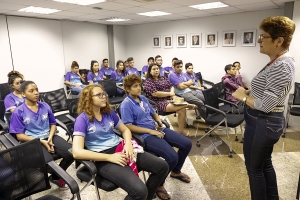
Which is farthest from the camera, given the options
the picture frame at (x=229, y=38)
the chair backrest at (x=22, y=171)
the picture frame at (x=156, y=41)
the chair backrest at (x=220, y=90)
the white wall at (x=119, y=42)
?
the white wall at (x=119, y=42)

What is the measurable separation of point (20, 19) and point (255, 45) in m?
6.16

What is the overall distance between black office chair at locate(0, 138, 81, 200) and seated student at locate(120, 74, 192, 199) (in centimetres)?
90

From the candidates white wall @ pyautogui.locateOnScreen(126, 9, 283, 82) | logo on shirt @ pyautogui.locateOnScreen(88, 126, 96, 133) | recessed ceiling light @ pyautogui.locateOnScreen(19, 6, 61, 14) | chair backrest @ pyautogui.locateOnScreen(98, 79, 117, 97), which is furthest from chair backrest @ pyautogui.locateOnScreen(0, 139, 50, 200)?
white wall @ pyautogui.locateOnScreen(126, 9, 283, 82)

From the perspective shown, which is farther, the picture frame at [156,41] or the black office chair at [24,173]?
the picture frame at [156,41]

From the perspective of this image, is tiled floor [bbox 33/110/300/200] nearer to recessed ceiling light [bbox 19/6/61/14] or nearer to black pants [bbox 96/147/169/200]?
black pants [bbox 96/147/169/200]

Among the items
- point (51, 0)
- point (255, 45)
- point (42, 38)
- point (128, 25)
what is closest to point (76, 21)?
point (42, 38)

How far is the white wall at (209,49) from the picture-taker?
6012mm

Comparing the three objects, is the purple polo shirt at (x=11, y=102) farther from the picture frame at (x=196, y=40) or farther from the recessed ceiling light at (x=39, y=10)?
the picture frame at (x=196, y=40)

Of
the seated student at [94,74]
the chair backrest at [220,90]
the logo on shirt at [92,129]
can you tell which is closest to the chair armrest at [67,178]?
the logo on shirt at [92,129]

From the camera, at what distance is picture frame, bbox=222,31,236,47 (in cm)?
630

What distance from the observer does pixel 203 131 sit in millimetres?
4250

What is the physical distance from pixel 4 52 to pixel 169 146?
5314 mm

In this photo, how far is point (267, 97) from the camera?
4.88 ft

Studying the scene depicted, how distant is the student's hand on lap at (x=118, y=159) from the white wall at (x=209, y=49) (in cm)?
536
